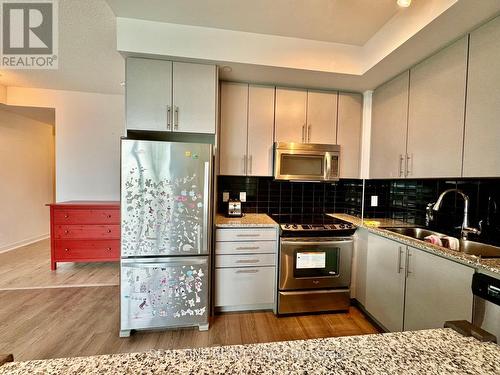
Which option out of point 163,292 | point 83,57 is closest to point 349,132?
point 163,292

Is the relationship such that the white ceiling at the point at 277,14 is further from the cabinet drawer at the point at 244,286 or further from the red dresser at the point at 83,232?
the red dresser at the point at 83,232

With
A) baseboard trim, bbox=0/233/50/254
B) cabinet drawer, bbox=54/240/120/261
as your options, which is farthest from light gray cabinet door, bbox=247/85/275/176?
baseboard trim, bbox=0/233/50/254

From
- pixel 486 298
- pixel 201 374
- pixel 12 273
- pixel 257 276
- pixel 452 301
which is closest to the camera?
pixel 201 374

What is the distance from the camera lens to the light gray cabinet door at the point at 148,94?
6.39 feet

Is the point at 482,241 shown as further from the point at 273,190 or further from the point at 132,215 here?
the point at 132,215

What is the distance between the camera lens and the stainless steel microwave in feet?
7.81

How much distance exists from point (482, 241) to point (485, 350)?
151cm

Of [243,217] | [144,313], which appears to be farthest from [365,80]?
[144,313]

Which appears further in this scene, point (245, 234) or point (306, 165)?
point (306, 165)

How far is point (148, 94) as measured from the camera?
6.48 feet

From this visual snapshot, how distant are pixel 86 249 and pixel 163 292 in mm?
1964

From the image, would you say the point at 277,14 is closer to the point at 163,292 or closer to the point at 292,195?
the point at 292,195

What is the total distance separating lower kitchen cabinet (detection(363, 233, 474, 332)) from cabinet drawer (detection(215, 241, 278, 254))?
3.13 feet

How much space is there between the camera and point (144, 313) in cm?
186
